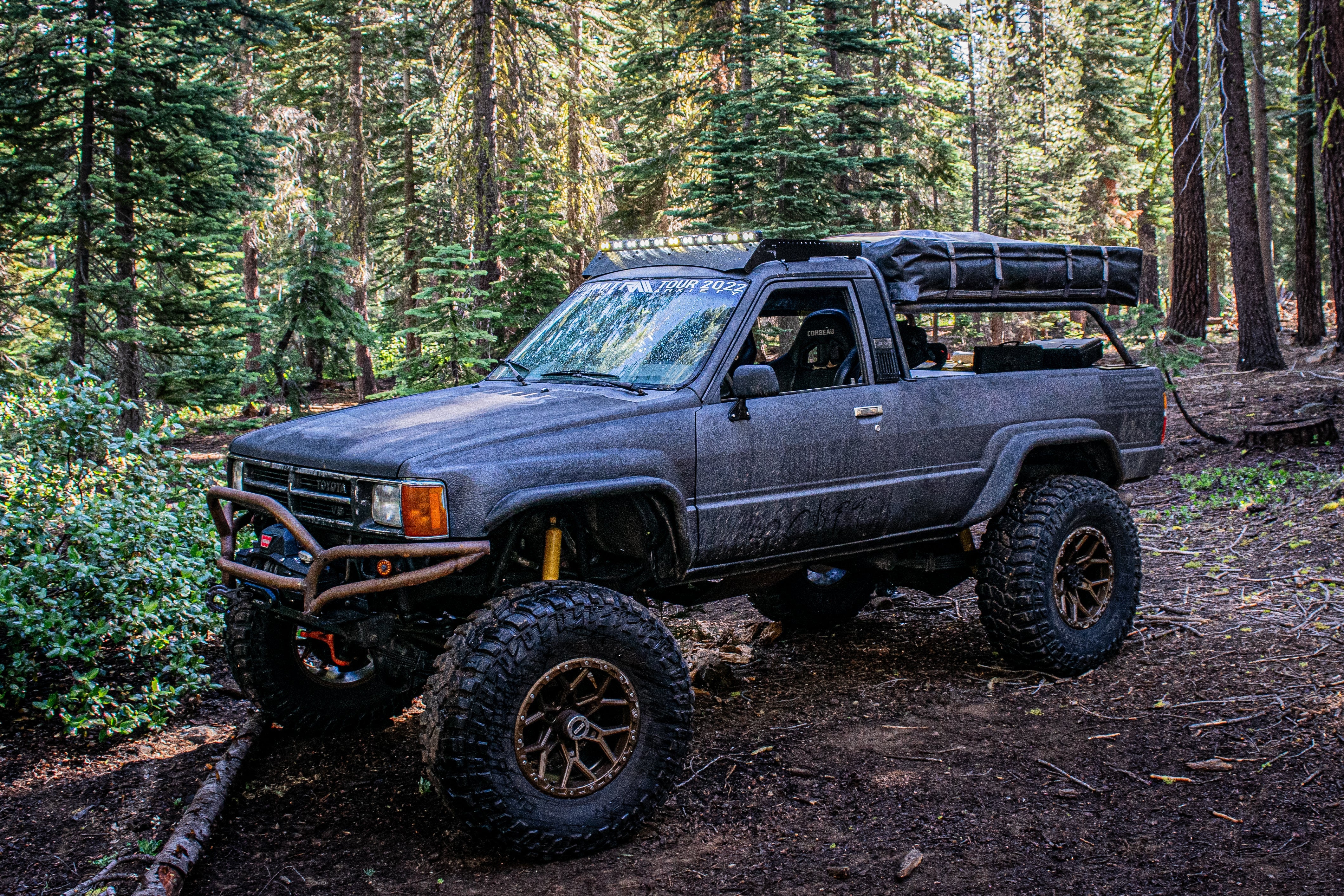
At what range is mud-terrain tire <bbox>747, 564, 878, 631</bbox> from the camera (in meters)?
6.68

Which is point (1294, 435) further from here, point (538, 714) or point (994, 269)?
point (538, 714)

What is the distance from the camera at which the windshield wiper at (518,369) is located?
16.9ft

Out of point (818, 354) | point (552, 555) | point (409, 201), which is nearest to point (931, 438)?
point (818, 354)

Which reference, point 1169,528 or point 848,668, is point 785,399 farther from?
point 1169,528

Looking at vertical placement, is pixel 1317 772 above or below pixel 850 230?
below

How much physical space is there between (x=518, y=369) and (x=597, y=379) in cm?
67

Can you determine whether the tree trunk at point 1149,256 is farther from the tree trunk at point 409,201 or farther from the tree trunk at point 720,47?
the tree trunk at point 409,201

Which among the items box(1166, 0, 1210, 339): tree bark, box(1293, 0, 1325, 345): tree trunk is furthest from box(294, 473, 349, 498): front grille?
box(1293, 0, 1325, 345): tree trunk

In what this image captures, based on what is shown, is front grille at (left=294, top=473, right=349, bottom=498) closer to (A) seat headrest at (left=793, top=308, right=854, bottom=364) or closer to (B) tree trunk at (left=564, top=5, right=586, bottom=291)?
(A) seat headrest at (left=793, top=308, right=854, bottom=364)

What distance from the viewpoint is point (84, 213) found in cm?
1060

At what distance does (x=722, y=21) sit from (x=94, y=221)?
10.7m

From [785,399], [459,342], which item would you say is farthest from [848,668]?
[459,342]

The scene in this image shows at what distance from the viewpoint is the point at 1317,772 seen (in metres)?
4.34

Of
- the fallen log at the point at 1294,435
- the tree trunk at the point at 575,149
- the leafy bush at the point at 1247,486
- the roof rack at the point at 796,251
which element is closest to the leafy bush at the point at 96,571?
the roof rack at the point at 796,251
